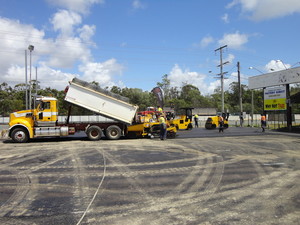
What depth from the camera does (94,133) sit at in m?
16.5

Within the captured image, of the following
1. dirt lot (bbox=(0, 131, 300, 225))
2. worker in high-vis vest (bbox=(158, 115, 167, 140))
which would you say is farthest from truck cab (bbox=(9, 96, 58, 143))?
worker in high-vis vest (bbox=(158, 115, 167, 140))

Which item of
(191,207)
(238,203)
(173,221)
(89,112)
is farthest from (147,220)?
(89,112)

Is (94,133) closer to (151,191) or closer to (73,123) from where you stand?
(73,123)

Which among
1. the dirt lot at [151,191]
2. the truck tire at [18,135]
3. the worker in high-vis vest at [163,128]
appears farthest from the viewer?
the worker in high-vis vest at [163,128]

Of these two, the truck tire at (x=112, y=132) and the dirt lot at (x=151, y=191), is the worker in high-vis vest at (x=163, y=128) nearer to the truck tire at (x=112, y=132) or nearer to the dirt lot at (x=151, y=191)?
the truck tire at (x=112, y=132)

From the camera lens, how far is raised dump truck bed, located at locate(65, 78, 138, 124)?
15.9 meters

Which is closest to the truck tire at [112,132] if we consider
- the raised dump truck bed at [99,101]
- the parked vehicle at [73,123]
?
the parked vehicle at [73,123]

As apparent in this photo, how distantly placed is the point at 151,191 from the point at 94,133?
37.7ft

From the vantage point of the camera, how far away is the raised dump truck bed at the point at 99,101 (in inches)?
624

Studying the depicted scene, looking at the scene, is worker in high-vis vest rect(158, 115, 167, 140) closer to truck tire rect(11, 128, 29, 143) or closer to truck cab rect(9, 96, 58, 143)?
truck cab rect(9, 96, 58, 143)

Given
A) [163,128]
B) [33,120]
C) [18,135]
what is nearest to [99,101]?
[33,120]

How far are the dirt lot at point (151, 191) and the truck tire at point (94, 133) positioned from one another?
6.88 m

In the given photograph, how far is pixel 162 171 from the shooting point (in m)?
7.49

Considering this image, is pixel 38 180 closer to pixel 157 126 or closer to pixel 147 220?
pixel 147 220
